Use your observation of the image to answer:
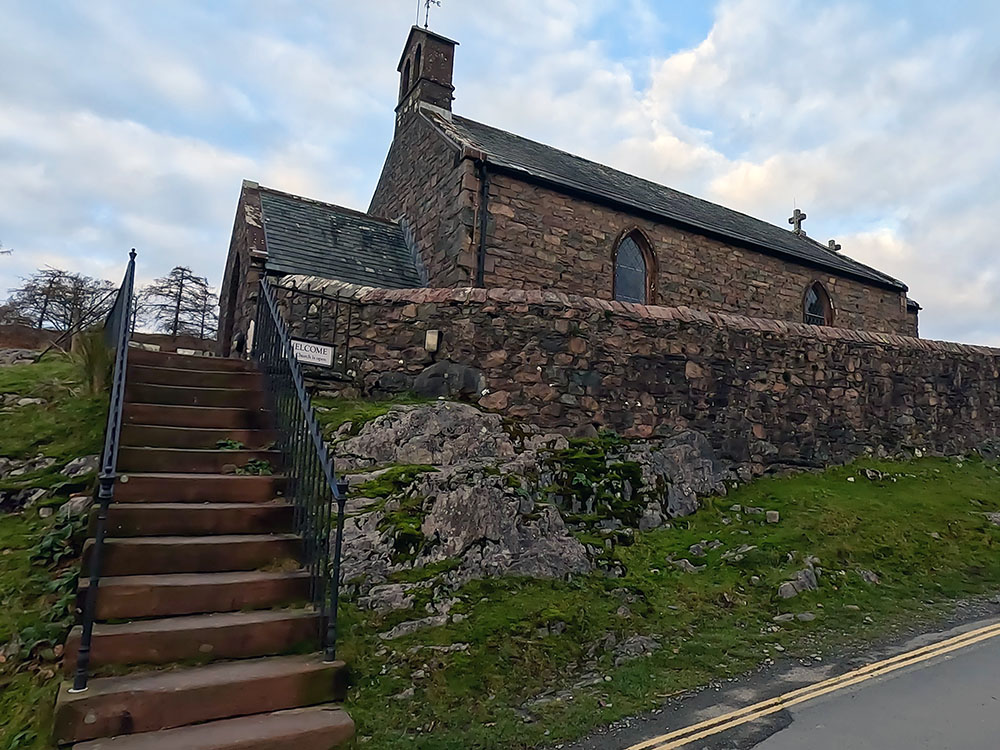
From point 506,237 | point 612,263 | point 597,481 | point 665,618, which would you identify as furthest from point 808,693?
point 612,263

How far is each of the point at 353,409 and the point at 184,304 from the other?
34.5 m

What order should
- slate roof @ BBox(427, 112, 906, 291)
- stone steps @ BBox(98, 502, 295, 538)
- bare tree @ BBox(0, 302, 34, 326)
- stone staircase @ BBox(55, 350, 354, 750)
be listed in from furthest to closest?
bare tree @ BBox(0, 302, 34, 326)
slate roof @ BBox(427, 112, 906, 291)
stone steps @ BBox(98, 502, 295, 538)
stone staircase @ BBox(55, 350, 354, 750)

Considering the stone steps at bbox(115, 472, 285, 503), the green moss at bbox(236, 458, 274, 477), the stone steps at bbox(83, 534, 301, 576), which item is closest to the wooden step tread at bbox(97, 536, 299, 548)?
the stone steps at bbox(83, 534, 301, 576)

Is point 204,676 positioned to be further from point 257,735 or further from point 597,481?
point 597,481

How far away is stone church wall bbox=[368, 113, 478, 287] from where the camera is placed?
1184cm

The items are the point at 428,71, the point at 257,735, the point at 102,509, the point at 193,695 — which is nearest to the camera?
the point at 257,735

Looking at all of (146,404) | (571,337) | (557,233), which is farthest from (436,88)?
(146,404)

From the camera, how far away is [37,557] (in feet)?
15.8

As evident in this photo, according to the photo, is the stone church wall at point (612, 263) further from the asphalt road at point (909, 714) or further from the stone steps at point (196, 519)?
the asphalt road at point (909, 714)

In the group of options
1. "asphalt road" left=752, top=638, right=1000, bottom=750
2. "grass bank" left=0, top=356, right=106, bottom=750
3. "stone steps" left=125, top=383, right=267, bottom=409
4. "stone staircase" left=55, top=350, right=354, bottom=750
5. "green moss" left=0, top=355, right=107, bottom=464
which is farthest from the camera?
"stone steps" left=125, top=383, right=267, bottom=409

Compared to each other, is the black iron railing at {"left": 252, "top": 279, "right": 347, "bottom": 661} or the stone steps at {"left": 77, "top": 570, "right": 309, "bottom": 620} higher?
the black iron railing at {"left": 252, "top": 279, "right": 347, "bottom": 661}

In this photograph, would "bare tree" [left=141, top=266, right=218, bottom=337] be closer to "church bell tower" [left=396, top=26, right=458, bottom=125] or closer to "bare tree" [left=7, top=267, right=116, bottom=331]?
"bare tree" [left=7, top=267, right=116, bottom=331]

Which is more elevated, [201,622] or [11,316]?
[11,316]

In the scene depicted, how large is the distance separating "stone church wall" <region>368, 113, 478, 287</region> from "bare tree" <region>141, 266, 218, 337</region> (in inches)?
974
